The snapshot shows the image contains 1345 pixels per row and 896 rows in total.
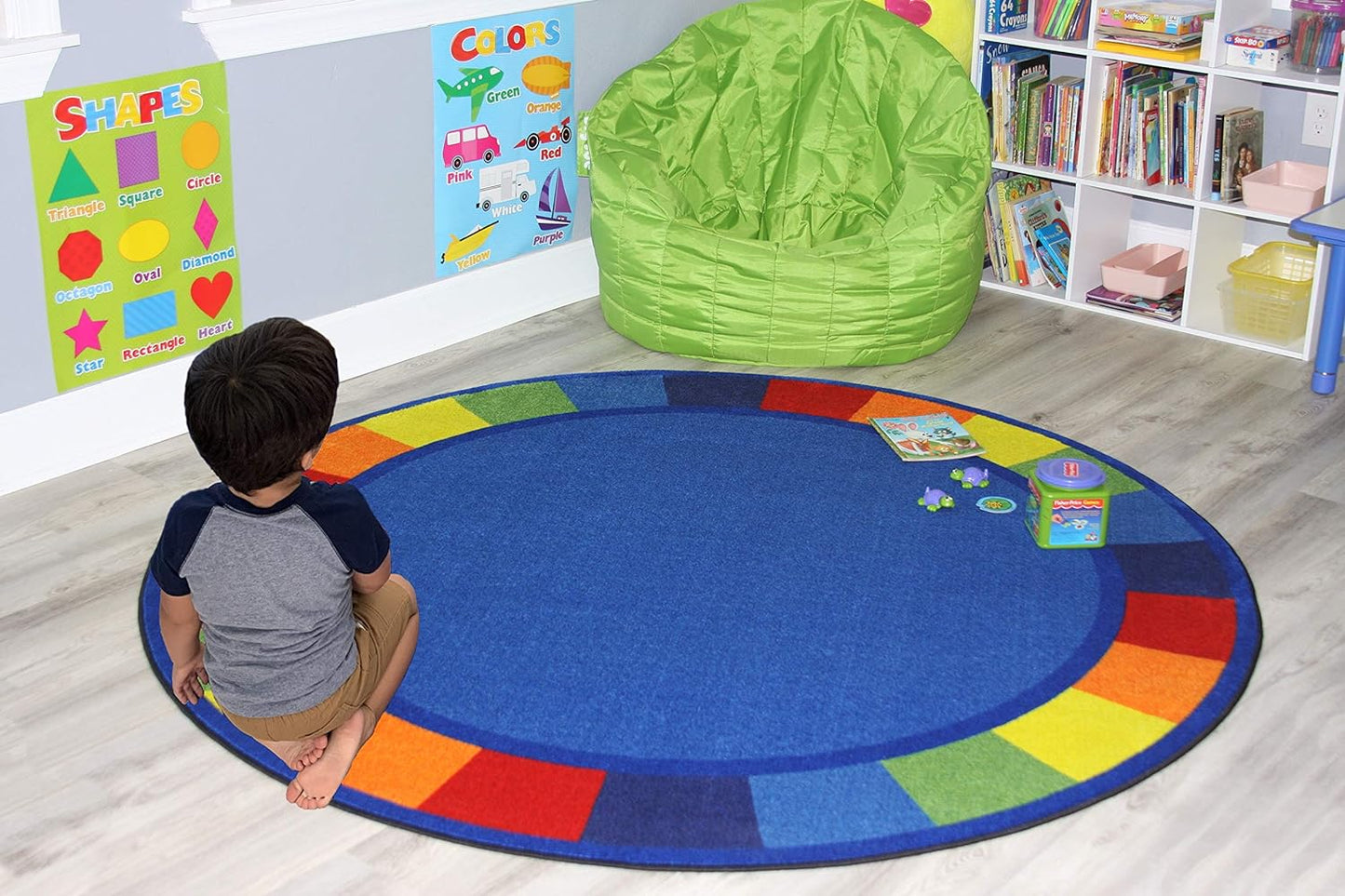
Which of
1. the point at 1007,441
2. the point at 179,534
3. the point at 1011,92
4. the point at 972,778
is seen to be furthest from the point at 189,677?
the point at 1011,92

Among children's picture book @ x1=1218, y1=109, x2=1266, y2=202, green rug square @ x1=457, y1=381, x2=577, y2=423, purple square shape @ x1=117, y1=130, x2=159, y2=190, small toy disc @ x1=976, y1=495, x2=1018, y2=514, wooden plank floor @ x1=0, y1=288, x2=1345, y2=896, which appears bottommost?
wooden plank floor @ x1=0, y1=288, x2=1345, y2=896

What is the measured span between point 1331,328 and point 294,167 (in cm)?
238

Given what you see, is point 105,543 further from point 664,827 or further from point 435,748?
point 664,827

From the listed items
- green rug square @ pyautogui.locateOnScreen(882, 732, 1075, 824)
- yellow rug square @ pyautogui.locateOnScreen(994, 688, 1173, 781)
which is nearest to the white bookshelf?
yellow rug square @ pyautogui.locateOnScreen(994, 688, 1173, 781)

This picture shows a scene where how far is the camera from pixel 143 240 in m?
3.26

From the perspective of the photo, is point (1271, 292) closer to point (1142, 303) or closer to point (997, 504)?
point (1142, 303)

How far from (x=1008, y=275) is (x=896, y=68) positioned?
69 cm

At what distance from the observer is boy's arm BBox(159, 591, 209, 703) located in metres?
2.13

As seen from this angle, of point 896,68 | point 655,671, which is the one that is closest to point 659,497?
point 655,671

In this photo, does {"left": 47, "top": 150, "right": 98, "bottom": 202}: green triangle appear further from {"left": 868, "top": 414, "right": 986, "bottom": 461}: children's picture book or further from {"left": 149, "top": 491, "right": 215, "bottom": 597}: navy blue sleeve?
{"left": 868, "top": 414, "right": 986, "bottom": 461}: children's picture book

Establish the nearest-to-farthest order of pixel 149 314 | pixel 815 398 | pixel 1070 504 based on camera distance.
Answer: pixel 1070 504
pixel 149 314
pixel 815 398

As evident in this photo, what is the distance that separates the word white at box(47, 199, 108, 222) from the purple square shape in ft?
0.20

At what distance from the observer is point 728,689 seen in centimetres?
253

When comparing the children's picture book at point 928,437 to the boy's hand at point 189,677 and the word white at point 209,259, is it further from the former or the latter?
the boy's hand at point 189,677
